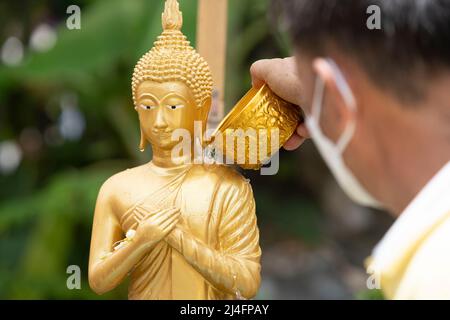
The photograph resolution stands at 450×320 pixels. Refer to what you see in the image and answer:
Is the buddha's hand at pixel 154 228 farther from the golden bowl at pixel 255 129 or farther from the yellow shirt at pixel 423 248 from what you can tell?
the yellow shirt at pixel 423 248

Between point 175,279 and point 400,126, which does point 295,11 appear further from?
point 175,279

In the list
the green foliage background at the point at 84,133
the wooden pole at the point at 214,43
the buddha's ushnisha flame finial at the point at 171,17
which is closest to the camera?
the buddha's ushnisha flame finial at the point at 171,17

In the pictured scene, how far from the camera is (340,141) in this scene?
2.75ft

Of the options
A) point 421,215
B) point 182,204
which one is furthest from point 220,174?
point 421,215

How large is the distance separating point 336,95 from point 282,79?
0.46 meters

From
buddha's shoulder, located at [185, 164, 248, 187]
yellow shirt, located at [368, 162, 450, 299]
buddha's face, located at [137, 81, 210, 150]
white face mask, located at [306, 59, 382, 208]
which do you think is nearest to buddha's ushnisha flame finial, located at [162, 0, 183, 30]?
buddha's face, located at [137, 81, 210, 150]

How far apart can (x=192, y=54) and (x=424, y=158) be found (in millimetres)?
595

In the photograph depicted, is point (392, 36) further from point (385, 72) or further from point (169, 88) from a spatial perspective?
point (169, 88)

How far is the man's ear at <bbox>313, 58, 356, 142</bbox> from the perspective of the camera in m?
0.80

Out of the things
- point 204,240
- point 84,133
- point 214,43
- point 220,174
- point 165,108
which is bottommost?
point 84,133

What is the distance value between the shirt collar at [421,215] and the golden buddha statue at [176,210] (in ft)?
1.59

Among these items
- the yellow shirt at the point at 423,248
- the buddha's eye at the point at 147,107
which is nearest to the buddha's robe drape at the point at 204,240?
the buddha's eye at the point at 147,107

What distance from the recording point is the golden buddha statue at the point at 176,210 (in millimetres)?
1219
